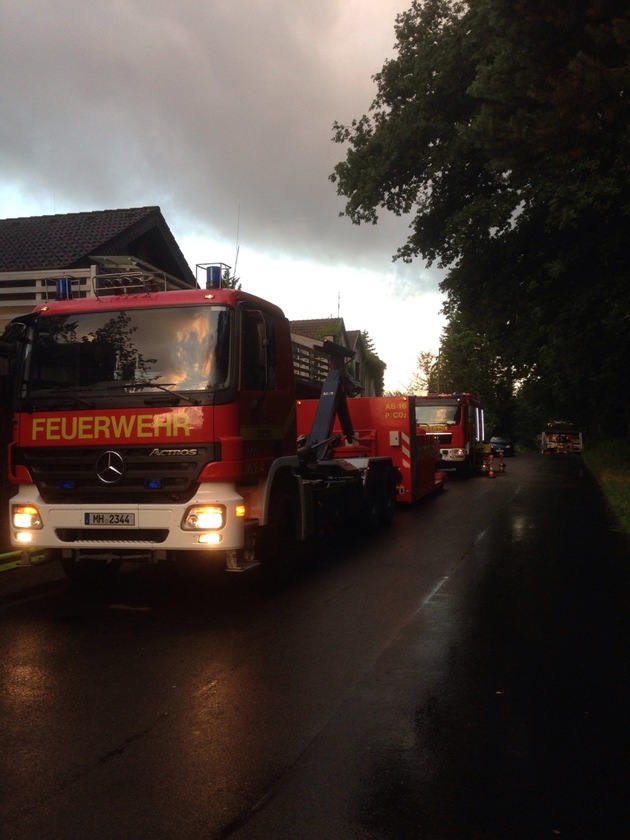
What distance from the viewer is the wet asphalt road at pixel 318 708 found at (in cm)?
347

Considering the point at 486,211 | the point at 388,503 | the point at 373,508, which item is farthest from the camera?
the point at 486,211

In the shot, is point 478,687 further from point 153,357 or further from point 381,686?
Answer: point 153,357

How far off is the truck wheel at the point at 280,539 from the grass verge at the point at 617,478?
700cm

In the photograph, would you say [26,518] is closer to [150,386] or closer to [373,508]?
[150,386]

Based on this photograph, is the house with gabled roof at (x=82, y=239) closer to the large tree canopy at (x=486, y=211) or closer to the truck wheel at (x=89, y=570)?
the large tree canopy at (x=486, y=211)

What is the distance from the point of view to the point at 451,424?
2567cm

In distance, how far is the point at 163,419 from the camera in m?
7.18

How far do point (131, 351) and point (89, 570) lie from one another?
242 centimetres

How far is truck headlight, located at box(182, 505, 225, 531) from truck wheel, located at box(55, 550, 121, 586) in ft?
4.83

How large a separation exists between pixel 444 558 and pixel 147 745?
263 inches

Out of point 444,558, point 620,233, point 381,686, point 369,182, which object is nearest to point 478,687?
point 381,686

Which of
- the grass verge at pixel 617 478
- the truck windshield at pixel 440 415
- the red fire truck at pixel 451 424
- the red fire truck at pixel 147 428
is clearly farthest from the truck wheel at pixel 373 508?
the truck windshield at pixel 440 415

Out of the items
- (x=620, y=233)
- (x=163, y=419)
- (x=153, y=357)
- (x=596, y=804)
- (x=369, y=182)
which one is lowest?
(x=596, y=804)

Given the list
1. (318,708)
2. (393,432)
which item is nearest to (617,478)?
(393,432)
